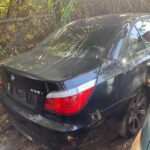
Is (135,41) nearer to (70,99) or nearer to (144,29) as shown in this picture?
(144,29)

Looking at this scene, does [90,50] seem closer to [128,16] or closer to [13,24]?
[128,16]

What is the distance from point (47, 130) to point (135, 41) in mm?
1672

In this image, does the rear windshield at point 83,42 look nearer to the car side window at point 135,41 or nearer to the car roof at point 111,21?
the car roof at point 111,21

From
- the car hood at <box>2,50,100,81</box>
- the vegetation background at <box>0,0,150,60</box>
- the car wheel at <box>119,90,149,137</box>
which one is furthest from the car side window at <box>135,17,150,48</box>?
the vegetation background at <box>0,0,150,60</box>

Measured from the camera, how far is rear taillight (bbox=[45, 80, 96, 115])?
9.63ft

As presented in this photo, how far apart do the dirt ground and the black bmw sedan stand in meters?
0.18

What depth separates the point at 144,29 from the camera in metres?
4.10

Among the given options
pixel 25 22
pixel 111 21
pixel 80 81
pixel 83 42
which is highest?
pixel 111 21

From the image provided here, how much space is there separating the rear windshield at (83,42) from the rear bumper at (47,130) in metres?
0.87

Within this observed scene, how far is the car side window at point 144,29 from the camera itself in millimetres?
3992

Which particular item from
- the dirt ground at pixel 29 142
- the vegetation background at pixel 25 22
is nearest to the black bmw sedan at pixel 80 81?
the dirt ground at pixel 29 142

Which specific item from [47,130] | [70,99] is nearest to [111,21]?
[70,99]

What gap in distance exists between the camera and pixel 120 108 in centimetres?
341

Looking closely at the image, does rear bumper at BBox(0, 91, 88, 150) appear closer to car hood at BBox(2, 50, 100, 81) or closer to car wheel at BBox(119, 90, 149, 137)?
car hood at BBox(2, 50, 100, 81)
